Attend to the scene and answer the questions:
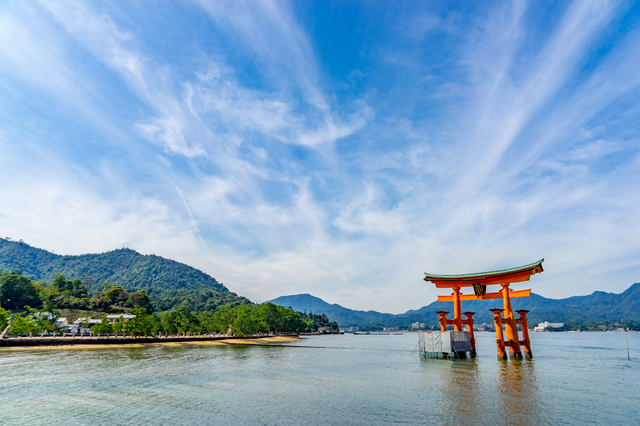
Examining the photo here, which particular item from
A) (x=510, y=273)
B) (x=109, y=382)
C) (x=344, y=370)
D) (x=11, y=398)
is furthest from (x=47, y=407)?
(x=510, y=273)

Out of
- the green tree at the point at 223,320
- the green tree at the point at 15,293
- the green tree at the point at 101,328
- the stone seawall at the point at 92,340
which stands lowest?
the stone seawall at the point at 92,340

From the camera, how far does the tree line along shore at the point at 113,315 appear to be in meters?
61.8

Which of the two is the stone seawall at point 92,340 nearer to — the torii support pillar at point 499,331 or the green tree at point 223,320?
the green tree at point 223,320

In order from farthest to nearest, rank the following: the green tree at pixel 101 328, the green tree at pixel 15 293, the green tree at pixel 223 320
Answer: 1. the green tree at pixel 15 293
2. the green tree at pixel 223 320
3. the green tree at pixel 101 328

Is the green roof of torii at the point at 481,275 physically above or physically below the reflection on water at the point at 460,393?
above

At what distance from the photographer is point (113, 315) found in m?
96.2

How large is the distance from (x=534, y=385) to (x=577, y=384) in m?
4.43

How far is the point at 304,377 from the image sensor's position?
2617cm

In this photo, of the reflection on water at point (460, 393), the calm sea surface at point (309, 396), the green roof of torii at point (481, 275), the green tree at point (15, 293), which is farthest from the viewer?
the green tree at point (15, 293)

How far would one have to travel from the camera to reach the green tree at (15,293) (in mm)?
87812

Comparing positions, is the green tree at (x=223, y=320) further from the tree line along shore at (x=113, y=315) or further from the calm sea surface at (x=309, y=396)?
the calm sea surface at (x=309, y=396)

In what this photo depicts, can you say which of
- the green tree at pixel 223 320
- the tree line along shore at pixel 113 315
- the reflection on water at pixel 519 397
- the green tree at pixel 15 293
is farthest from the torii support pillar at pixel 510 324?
the green tree at pixel 15 293

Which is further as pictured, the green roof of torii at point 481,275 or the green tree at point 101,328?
the green tree at point 101,328

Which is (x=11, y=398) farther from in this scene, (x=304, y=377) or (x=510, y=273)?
(x=510, y=273)
